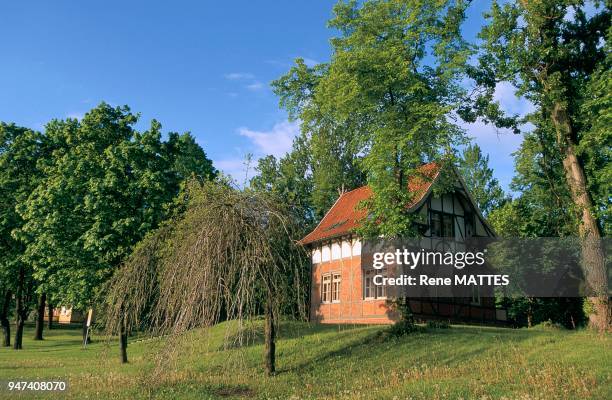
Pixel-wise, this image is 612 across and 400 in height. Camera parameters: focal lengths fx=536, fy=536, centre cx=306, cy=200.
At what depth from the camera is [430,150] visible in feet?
65.8

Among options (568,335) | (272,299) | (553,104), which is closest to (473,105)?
(553,104)

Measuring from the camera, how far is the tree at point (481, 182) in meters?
51.1

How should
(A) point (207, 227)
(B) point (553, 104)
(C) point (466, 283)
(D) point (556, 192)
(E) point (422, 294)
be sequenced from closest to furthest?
(A) point (207, 227) < (B) point (553, 104) < (D) point (556, 192) < (E) point (422, 294) < (C) point (466, 283)

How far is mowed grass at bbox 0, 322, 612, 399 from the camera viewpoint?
11398 mm

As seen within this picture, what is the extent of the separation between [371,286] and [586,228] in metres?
11.2

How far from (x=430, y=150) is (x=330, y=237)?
36.9ft

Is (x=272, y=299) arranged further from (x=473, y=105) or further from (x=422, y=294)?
(x=422, y=294)

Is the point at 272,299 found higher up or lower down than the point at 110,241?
lower down

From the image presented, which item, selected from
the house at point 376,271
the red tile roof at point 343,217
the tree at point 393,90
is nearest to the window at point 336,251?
the house at point 376,271

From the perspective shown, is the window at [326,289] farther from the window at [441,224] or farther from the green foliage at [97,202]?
the green foliage at [97,202]

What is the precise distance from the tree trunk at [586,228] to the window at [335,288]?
13.5 meters

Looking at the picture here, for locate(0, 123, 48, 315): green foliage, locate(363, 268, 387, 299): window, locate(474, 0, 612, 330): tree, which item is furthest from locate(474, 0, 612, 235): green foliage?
locate(0, 123, 48, 315): green foliage

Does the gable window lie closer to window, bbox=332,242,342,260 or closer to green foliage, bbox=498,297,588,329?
window, bbox=332,242,342,260

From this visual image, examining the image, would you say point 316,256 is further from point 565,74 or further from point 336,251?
point 565,74
